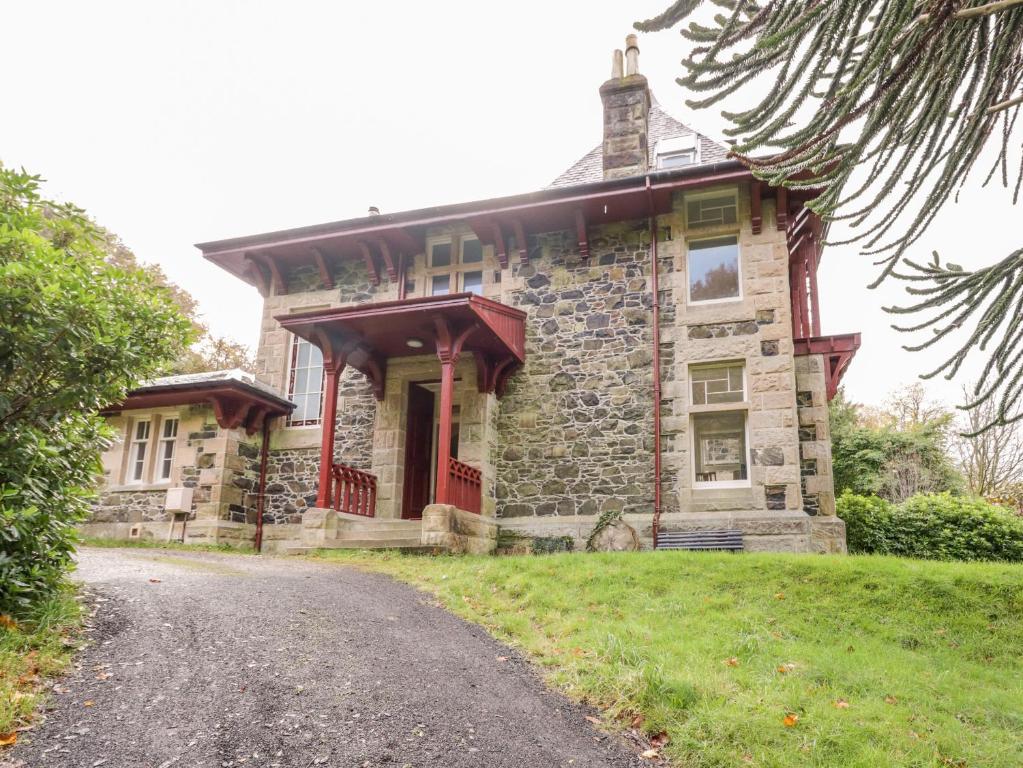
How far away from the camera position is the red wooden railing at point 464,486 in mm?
10758

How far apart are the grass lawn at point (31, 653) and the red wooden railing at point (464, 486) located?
5.96m

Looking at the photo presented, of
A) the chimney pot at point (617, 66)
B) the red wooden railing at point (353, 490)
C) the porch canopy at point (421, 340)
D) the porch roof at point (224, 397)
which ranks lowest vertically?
the red wooden railing at point (353, 490)

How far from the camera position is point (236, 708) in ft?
13.1

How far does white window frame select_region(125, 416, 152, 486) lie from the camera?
1346cm

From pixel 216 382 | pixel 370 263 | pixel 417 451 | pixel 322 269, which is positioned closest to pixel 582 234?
pixel 370 263

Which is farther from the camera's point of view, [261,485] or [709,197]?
[261,485]

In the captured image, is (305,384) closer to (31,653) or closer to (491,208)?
(491,208)

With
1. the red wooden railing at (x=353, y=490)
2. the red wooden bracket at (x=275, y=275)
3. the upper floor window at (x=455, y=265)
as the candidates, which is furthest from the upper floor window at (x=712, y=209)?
the red wooden bracket at (x=275, y=275)

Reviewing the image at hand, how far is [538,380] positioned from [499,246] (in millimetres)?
2518

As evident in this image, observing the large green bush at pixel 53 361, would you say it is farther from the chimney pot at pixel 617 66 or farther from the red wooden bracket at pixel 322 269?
the chimney pot at pixel 617 66

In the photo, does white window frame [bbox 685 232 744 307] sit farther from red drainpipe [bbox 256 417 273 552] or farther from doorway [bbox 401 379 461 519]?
red drainpipe [bbox 256 417 273 552]

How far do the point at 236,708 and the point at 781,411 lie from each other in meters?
8.93

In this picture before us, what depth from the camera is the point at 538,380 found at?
12383mm

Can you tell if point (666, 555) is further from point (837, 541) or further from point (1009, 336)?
point (1009, 336)
